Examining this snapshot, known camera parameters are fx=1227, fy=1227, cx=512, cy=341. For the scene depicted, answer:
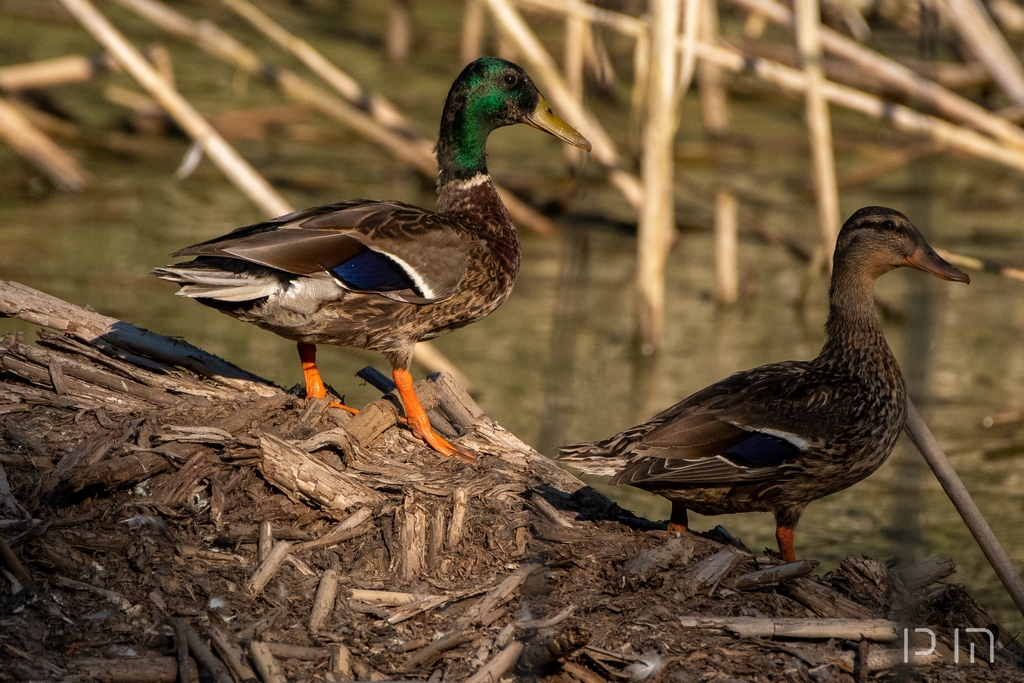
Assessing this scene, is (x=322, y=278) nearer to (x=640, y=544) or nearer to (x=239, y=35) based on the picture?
(x=640, y=544)

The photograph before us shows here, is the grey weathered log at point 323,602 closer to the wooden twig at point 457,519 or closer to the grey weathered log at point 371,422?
the wooden twig at point 457,519

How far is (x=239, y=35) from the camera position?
12953mm

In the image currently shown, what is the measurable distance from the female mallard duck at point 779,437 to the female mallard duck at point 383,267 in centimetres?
82

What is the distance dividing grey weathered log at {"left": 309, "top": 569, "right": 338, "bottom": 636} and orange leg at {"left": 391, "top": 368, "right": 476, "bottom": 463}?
1.00 metres

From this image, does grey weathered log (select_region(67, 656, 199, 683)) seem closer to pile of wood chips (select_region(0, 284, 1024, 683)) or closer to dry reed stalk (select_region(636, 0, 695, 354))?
pile of wood chips (select_region(0, 284, 1024, 683))

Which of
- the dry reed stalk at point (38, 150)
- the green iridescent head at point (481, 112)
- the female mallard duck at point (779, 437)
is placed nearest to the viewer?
the female mallard duck at point (779, 437)

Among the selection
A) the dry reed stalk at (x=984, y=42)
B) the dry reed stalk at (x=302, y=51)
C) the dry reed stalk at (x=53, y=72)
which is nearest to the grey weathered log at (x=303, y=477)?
the dry reed stalk at (x=302, y=51)

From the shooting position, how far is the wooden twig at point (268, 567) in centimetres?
347

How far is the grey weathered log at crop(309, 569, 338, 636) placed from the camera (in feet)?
11.1

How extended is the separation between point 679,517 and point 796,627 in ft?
2.48

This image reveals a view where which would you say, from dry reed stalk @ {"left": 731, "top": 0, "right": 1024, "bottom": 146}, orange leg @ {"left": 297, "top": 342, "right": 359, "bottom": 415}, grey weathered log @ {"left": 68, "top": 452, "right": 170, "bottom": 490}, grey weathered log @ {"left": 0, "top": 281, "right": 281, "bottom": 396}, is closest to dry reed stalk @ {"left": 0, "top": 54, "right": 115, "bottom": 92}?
dry reed stalk @ {"left": 731, "top": 0, "right": 1024, "bottom": 146}

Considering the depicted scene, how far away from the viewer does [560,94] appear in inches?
316

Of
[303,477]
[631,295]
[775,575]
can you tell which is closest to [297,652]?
[303,477]

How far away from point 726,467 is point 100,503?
1.94 m
